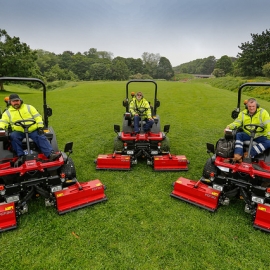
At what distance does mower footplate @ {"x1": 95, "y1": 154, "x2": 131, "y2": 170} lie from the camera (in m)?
5.59

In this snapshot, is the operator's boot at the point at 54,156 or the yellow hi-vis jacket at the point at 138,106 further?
the yellow hi-vis jacket at the point at 138,106

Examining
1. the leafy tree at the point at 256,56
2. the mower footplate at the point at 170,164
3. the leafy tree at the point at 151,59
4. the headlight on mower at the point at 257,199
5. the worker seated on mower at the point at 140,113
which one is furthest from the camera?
the leafy tree at the point at 151,59

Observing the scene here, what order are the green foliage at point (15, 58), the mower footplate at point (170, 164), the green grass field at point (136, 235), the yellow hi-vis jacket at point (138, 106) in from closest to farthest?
the green grass field at point (136, 235)
the mower footplate at point (170, 164)
the yellow hi-vis jacket at point (138, 106)
the green foliage at point (15, 58)

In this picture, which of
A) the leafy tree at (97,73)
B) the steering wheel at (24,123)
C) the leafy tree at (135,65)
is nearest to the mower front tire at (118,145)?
the steering wheel at (24,123)

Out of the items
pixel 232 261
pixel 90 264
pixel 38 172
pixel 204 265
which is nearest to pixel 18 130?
pixel 38 172

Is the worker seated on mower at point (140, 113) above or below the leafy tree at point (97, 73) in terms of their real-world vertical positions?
below

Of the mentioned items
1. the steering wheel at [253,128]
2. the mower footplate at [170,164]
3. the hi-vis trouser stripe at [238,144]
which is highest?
the steering wheel at [253,128]

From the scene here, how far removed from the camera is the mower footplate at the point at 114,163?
5.59 meters

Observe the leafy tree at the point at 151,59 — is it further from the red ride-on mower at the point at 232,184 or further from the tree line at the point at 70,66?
the red ride-on mower at the point at 232,184

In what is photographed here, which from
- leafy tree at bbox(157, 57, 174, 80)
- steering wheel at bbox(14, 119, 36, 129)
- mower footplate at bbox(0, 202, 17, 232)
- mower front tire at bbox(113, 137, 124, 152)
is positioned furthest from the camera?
leafy tree at bbox(157, 57, 174, 80)

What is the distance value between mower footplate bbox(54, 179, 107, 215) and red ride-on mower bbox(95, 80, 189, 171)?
1.27 metres

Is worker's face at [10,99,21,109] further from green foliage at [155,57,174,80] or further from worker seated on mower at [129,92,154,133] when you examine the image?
green foliage at [155,57,174,80]

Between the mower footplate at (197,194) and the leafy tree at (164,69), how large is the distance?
81487 millimetres

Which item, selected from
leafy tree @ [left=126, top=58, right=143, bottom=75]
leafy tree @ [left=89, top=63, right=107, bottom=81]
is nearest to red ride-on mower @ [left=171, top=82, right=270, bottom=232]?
leafy tree @ [left=89, top=63, right=107, bottom=81]
